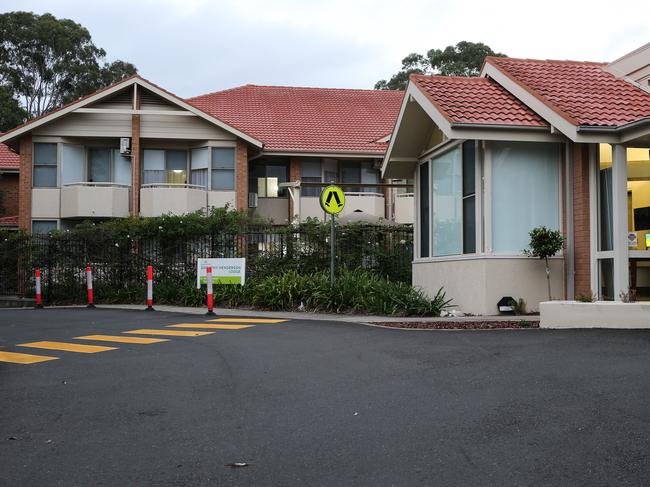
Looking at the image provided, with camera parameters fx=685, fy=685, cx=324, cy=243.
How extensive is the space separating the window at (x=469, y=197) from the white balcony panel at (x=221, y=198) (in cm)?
1342

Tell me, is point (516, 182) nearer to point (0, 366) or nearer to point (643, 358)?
point (643, 358)

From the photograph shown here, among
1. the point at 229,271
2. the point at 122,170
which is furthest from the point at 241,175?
the point at 229,271

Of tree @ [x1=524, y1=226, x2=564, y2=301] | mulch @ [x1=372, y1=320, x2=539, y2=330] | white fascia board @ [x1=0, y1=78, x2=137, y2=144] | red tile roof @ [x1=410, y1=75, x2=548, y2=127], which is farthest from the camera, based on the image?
white fascia board @ [x1=0, y1=78, x2=137, y2=144]

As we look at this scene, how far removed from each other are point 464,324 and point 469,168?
3729mm

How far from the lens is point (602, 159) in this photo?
12.6m

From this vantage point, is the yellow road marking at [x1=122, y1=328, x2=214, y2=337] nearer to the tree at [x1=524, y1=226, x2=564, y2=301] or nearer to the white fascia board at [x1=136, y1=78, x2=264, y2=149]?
the tree at [x1=524, y1=226, x2=564, y2=301]

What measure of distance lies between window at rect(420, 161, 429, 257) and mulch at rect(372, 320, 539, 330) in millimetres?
4428

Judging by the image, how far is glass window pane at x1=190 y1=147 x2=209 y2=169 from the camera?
26.2 metres

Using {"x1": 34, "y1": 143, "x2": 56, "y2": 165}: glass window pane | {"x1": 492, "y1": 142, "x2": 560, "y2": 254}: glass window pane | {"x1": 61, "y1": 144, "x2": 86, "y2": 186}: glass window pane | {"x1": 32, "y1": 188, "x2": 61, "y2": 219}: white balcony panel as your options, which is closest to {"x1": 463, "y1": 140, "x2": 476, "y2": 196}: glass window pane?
{"x1": 492, "y1": 142, "x2": 560, "y2": 254}: glass window pane

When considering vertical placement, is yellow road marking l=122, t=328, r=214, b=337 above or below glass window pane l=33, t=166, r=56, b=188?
below

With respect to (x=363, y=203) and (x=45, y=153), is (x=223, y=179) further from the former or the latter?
(x=45, y=153)

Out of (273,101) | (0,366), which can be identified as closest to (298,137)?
(273,101)

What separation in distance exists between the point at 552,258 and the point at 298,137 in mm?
16777

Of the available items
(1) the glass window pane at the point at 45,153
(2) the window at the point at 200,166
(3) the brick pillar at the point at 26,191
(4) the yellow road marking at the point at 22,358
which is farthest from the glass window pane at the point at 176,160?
(4) the yellow road marking at the point at 22,358
